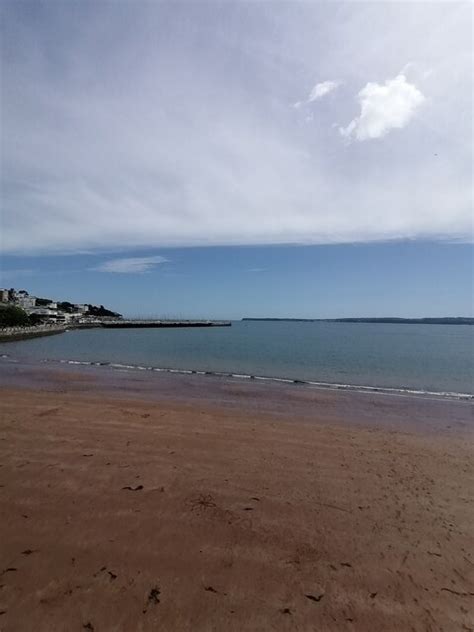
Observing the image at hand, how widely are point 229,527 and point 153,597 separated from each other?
1.60 meters

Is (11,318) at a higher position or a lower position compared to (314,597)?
higher

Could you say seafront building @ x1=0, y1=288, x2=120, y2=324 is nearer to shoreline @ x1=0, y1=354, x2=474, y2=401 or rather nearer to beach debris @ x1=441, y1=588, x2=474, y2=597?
shoreline @ x1=0, y1=354, x2=474, y2=401

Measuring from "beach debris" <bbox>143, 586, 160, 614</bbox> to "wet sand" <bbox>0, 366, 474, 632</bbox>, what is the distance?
0.05ft

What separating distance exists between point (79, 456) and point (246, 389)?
12210 millimetres

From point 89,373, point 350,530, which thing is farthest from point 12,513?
point 89,373

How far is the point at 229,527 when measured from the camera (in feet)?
17.4

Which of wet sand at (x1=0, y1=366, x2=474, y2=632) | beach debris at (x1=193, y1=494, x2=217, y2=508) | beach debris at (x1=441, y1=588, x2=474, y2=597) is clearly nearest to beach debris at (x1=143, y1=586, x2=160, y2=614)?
wet sand at (x1=0, y1=366, x2=474, y2=632)

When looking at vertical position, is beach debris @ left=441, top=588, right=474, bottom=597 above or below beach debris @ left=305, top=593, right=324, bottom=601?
below

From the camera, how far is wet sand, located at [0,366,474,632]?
379 centimetres

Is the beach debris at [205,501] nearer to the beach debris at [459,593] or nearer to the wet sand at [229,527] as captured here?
the wet sand at [229,527]

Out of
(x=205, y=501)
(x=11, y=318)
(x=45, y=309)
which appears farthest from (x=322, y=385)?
(x=45, y=309)

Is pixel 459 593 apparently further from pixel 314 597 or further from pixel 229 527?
pixel 229 527

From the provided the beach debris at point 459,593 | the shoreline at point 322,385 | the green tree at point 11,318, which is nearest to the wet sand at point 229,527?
the beach debris at point 459,593

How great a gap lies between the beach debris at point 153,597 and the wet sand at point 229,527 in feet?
0.05
